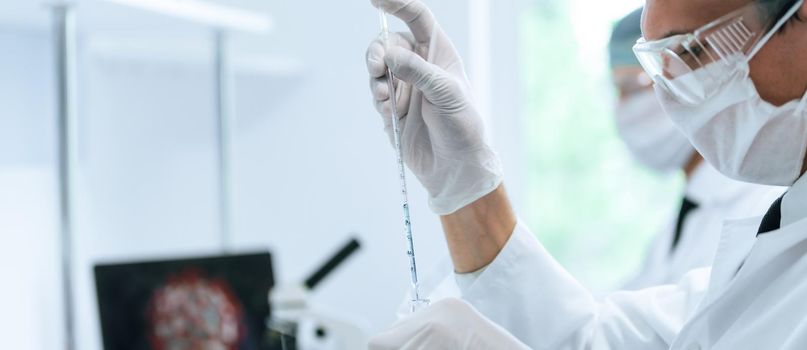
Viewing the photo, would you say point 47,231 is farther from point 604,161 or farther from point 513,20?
point 604,161

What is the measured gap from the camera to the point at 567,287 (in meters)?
1.22

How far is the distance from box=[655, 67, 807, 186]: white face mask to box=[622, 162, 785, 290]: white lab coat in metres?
0.66

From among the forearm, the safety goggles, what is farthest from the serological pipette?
the safety goggles

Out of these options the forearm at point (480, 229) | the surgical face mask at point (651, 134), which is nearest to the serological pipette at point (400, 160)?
the forearm at point (480, 229)

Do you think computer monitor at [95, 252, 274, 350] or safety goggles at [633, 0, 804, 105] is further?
computer monitor at [95, 252, 274, 350]

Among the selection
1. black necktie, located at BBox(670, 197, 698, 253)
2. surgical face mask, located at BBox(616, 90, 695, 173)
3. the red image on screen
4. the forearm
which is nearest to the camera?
the forearm

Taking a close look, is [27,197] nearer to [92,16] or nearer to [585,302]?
[92,16]

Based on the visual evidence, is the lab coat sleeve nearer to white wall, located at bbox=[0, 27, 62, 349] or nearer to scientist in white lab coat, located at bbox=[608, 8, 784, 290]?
scientist in white lab coat, located at bbox=[608, 8, 784, 290]

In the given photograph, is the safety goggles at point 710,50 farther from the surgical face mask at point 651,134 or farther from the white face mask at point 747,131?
the surgical face mask at point 651,134

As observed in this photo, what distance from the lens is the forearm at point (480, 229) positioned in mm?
1188

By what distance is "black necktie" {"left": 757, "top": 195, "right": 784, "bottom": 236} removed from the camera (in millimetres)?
985

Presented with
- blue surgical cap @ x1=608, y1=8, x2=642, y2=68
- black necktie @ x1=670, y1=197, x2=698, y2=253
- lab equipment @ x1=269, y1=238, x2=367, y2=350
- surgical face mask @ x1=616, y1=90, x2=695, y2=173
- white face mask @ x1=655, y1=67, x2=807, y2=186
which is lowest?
lab equipment @ x1=269, y1=238, x2=367, y2=350

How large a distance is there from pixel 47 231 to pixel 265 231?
761 millimetres

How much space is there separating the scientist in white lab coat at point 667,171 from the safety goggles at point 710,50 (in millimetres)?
695
